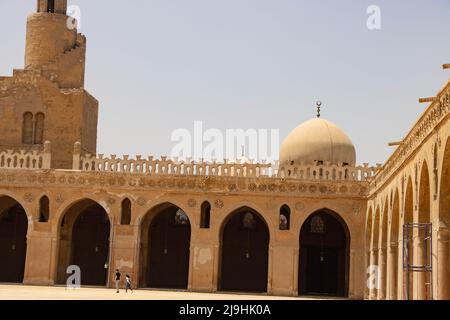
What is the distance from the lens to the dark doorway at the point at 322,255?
103 feet

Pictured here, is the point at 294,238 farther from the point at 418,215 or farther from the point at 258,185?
the point at 418,215

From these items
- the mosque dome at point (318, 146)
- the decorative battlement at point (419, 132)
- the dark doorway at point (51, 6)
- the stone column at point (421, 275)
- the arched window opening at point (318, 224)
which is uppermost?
the dark doorway at point (51, 6)

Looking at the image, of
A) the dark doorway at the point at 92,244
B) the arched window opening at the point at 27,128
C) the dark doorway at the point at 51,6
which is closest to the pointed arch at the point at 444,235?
the dark doorway at the point at 92,244

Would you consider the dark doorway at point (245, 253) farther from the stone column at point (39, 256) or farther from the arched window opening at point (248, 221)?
the stone column at point (39, 256)

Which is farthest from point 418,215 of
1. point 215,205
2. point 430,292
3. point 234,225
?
point 234,225

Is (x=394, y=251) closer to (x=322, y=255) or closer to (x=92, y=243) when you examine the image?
(x=322, y=255)

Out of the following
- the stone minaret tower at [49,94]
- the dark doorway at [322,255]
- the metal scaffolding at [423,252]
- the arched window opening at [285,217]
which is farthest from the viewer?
the stone minaret tower at [49,94]

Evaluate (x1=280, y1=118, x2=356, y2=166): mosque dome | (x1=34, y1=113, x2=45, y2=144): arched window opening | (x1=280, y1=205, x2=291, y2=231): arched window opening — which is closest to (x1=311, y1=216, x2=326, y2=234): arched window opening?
(x1=280, y1=205, x2=291, y2=231): arched window opening

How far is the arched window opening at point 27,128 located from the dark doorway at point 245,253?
26.5ft

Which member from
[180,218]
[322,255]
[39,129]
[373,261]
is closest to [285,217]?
[322,255]

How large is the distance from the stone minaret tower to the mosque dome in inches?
310

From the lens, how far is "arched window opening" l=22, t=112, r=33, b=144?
32281 millimetres

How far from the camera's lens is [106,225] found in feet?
105

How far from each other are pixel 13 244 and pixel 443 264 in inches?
792
